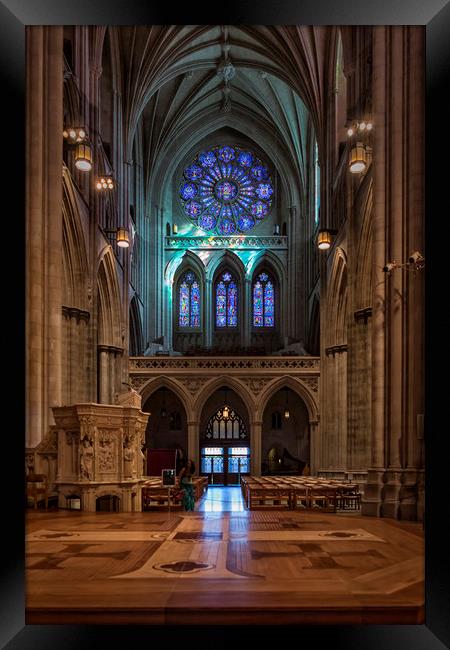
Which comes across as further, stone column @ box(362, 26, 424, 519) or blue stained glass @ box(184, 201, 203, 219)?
blue stained glass @ box(184, 201, 203, 219)

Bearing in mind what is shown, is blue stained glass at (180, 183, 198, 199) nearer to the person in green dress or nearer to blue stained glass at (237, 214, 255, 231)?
blue stained glass at (237, 214, 255, 231)

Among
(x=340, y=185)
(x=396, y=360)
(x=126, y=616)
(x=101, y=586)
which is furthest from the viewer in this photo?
(x=340, y=185)

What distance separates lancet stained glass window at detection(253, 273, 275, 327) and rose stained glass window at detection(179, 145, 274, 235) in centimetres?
318

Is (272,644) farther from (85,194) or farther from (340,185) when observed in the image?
(340,185)

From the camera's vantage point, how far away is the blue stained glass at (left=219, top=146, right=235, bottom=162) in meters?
36.8

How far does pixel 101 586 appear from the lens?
5.42 m

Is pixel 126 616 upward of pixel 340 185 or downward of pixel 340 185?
downward

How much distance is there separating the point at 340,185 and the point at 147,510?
12994 mm

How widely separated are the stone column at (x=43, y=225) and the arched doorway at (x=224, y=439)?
17628 millimetres

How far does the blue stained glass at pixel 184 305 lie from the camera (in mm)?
35031

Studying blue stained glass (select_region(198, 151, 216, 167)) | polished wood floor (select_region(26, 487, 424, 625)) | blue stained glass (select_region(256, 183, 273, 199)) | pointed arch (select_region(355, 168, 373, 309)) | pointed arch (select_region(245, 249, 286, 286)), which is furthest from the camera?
blue stained glass (select_region(198, 151, 216, 167))

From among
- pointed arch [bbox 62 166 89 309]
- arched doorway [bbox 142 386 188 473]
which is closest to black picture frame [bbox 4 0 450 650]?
pointed arch [bbox 62 166 89 309]
